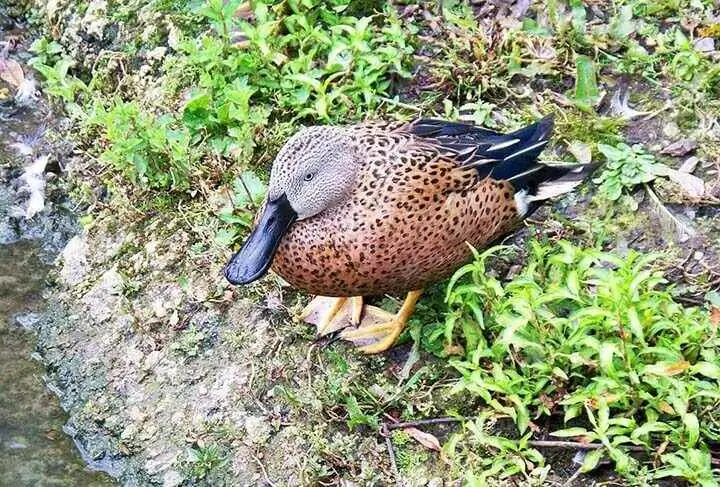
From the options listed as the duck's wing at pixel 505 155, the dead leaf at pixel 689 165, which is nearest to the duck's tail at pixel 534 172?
the duck's wing at pixel 505 155

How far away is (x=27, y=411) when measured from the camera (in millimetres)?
3785

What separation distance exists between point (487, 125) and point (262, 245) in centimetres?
150

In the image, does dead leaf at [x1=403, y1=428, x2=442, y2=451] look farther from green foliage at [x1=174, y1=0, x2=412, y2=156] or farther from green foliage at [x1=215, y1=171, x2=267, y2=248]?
green foliage at [x1=174, y1=0, x2=412, y2=156]

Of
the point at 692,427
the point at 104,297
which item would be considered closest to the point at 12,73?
the point at 104,297

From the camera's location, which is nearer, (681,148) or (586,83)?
(681,148)

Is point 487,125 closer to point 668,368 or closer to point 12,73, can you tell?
point 668,368

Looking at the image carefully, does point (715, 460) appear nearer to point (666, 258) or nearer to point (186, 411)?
point (666, 258)

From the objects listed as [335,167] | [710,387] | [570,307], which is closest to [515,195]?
[570,307]

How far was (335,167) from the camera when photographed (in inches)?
131

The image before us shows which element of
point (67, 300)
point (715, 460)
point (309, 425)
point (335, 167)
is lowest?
point (715, 460)

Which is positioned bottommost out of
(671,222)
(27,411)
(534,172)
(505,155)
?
(671,222)

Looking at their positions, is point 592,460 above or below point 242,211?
below

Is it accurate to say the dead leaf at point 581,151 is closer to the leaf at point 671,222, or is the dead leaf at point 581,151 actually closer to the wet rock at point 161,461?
the leaf at point 671,222

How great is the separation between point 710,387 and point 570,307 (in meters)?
0.57
